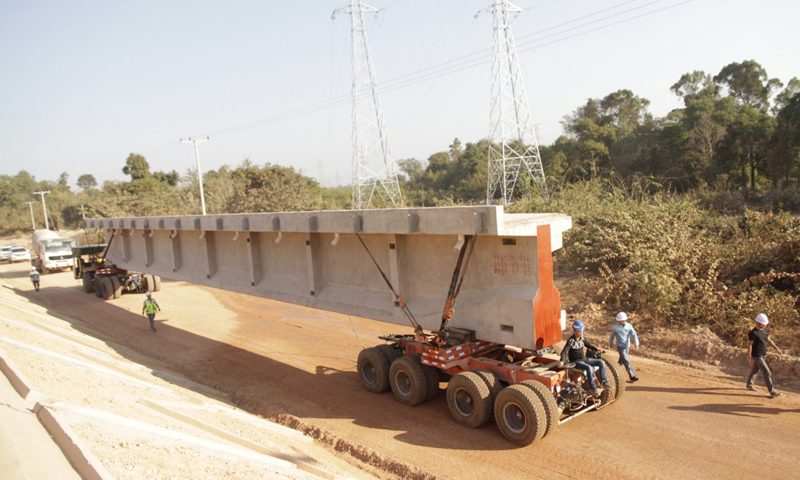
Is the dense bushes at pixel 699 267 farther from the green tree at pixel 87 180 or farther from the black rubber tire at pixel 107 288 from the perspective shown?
the green tree at pixel 87 180

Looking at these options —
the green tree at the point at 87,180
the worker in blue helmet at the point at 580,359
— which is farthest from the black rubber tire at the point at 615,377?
the green tree at the point at 87,180

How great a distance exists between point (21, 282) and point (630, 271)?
35.8 meters

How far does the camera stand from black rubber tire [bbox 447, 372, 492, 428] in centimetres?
779

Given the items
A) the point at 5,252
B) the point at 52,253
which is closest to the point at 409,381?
the point at 52,253

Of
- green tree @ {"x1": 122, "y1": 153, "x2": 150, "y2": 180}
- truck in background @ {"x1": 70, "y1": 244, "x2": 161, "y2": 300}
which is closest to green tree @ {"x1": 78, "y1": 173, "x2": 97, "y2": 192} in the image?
green tree @ {"x1": 122, "y1": 153, "x2": 150, "y2": 180}

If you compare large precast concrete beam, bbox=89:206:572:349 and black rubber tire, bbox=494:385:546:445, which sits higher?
large precast concrete beam, bbox=89:206:572:349

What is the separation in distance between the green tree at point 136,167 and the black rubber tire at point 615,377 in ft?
294

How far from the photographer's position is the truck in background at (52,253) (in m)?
34.3

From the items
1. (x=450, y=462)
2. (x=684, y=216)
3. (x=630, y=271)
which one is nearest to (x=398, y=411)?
(x=450, y=462)

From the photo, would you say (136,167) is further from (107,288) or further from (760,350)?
(760,350)

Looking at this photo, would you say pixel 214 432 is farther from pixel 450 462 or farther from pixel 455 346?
pixel 455 346

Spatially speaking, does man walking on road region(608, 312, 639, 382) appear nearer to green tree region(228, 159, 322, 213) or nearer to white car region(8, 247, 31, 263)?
green tree region(228, 159, 322, 213)

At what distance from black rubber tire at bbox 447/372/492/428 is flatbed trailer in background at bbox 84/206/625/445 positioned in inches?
0.7

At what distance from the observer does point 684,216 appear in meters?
14.9
